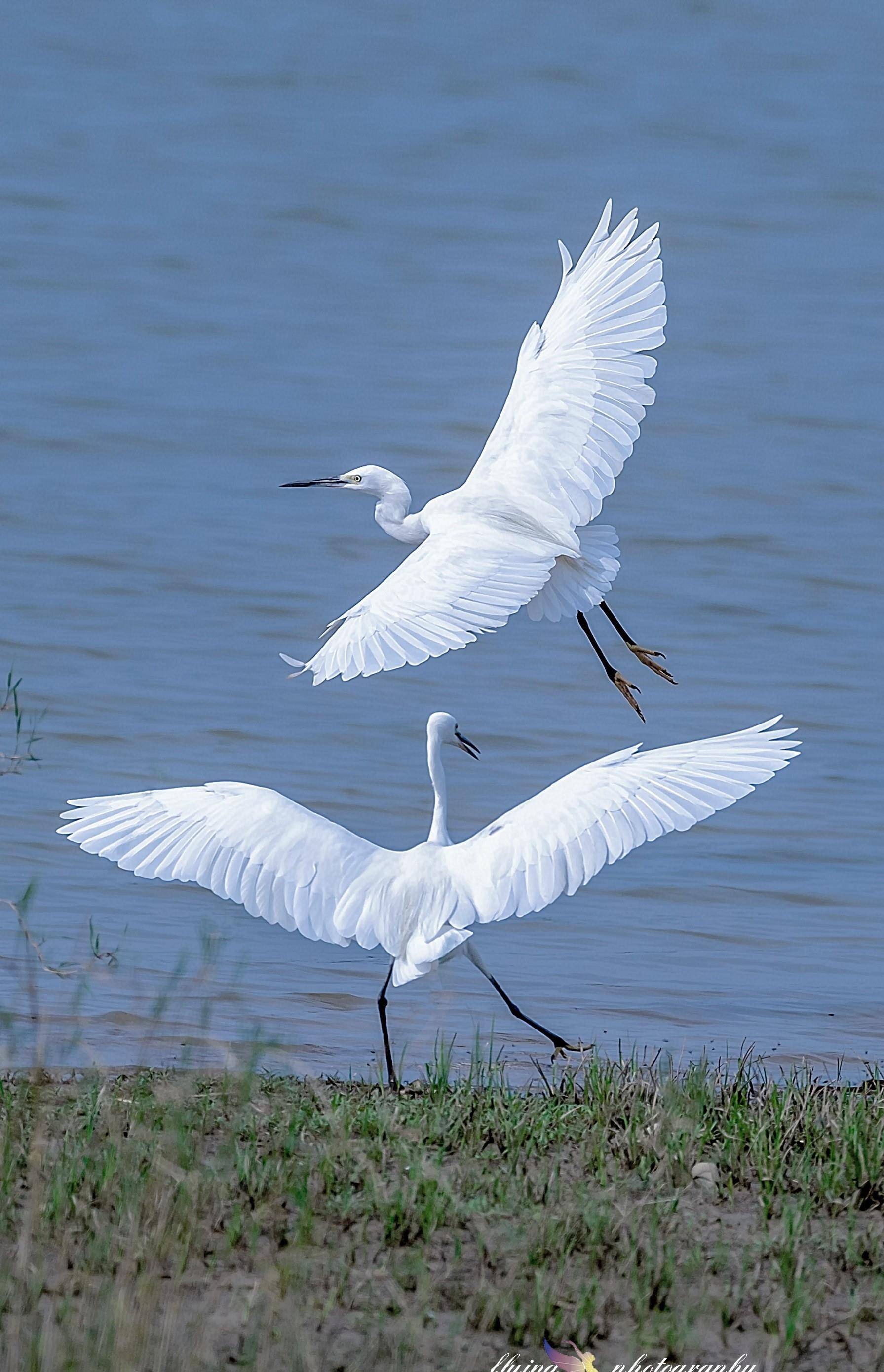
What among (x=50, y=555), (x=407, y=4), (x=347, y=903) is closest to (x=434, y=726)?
(x=347, y=903)

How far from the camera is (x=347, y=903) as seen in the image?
537cm

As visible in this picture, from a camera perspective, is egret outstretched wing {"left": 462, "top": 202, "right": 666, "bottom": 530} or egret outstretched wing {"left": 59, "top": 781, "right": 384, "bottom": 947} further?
egret outstretched wing {"left": 462, "top": 202, "right": 666, "bottom": 530}

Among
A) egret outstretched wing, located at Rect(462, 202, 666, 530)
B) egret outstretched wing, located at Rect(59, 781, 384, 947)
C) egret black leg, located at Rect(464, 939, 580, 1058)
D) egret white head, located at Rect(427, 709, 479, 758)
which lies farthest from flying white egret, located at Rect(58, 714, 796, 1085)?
egret outstretched wing, located at Rect(462, 202, 666, 530)

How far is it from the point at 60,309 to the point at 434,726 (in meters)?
13.6

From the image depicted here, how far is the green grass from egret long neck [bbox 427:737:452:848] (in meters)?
0.81

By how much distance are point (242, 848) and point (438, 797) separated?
33.6 inches

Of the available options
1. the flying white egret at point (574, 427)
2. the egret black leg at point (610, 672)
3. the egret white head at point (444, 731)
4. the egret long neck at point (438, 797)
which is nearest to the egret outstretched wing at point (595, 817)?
the egret long neck at point (438, 797)

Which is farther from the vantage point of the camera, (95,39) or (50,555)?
(95,39)

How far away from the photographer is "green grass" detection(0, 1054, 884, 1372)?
360 centimetres

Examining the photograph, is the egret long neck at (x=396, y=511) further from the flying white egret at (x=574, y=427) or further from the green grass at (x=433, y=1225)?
the green grass at (x=433, y=1225)

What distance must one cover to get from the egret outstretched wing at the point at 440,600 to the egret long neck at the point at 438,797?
34cm

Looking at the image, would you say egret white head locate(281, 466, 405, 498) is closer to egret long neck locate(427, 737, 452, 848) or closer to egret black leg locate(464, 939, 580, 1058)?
egret long neck locate(427, 737, 452, 848)

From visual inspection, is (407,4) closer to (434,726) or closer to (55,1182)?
(434,726)

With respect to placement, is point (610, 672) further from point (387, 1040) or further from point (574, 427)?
point (387, 1040)
